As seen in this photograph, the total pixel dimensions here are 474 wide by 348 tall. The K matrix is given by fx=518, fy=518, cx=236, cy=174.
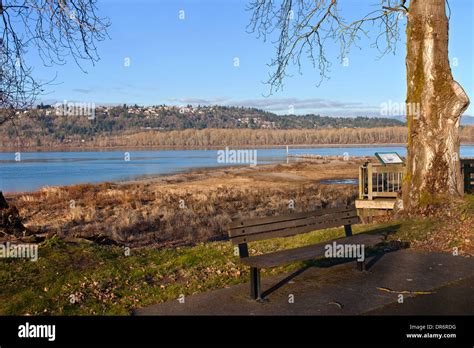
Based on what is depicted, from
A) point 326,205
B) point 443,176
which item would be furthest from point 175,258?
point 326,205

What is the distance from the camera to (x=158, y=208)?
25453 millimetres

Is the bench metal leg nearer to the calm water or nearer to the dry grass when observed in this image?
the dry grass

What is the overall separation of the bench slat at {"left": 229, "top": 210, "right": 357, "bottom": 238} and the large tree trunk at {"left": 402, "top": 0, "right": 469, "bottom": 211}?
4.56m

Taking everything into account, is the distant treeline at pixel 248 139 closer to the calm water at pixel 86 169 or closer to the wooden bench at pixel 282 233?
the calm water at pixel 86 169

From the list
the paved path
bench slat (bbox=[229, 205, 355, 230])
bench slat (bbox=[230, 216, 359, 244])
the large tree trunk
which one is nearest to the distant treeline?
the large tree trunk

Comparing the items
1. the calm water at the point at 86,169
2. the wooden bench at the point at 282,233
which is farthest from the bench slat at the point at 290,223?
the calm water at the point at 86,169

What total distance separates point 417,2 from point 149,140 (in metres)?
182

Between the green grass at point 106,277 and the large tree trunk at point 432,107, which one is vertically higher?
the large tree trunk at point 432,107

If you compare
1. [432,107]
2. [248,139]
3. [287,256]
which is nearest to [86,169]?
[432,107]

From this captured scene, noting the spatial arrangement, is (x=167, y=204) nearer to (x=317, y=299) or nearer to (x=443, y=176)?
(x=443, y=176)

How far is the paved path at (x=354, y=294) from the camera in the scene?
5.85 meters

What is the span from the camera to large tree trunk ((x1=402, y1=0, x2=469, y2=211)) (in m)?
11.8

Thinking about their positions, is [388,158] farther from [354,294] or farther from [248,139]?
[248,139]
